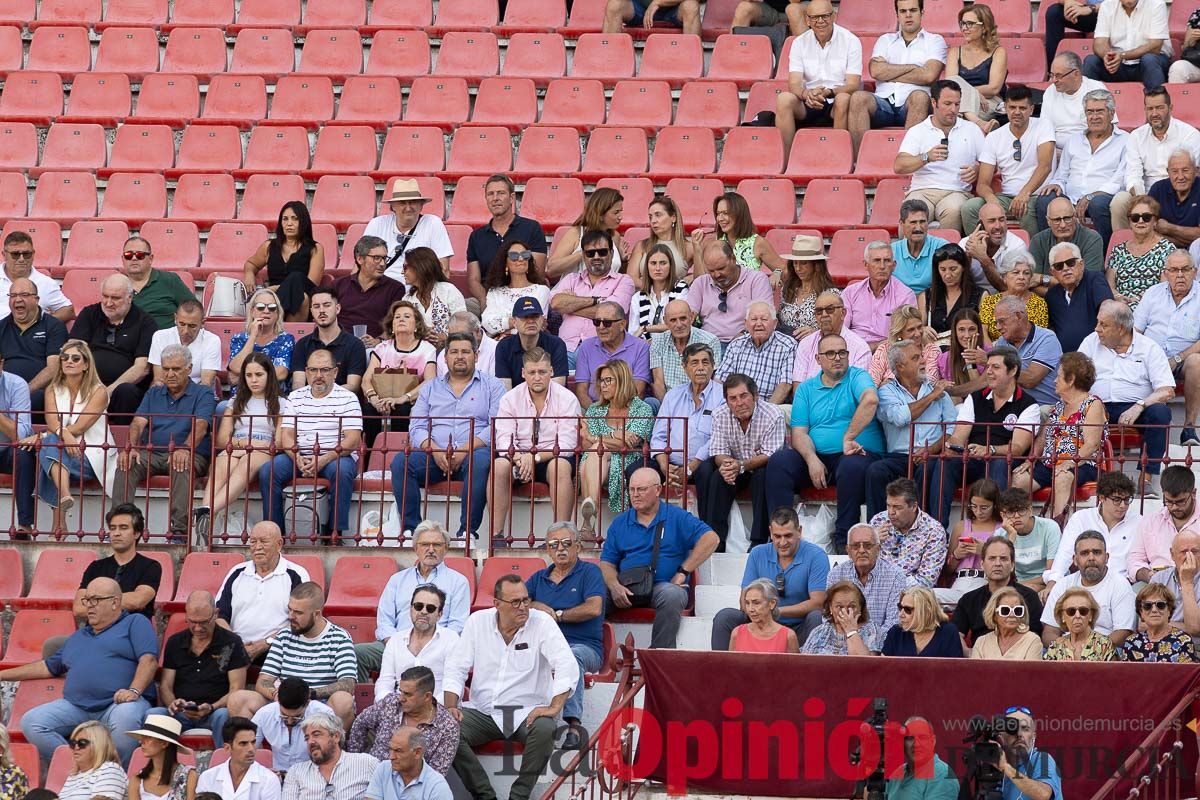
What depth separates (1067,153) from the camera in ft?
49.3

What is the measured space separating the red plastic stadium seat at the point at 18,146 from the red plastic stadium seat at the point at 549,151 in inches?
152

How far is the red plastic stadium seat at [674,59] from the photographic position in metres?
16.9

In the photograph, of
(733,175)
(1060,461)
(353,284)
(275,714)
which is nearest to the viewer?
(275,714)

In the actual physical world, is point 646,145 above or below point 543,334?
above

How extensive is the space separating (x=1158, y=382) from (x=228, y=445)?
217 inches

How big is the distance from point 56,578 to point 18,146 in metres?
5.67

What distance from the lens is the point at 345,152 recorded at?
16.4 metres

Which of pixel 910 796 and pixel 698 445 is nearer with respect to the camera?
pixel 910 796

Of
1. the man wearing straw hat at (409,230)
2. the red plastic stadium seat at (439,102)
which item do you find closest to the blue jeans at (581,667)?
the man wearing straw hat at (409,230)

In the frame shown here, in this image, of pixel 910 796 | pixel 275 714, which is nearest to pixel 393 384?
pixel 275 714

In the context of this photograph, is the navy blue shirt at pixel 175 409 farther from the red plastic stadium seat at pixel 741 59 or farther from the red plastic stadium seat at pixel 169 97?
the red plastic stadium seat at pixel 741 59

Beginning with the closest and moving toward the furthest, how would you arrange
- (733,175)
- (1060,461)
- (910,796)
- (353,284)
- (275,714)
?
(910,796), (275,714), (1060,461), (353,284), (733,175)

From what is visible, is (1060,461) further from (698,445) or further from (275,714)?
(275,714)

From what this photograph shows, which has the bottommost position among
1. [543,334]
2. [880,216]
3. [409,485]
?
[409,485]
